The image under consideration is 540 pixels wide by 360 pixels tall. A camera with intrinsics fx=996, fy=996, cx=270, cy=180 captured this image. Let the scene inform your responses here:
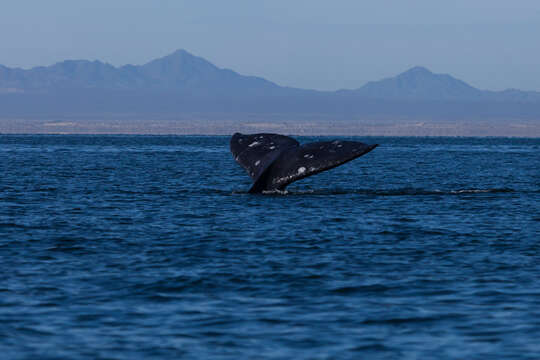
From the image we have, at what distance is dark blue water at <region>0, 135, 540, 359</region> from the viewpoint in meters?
12.6

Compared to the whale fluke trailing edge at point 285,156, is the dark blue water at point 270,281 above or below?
below

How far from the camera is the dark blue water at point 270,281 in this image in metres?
12.6

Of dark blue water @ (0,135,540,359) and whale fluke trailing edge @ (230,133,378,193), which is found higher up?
whale fluke trailing edge @ (230,133,378,193)

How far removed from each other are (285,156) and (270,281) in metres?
8.48

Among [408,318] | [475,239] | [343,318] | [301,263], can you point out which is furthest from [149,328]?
[475,239]

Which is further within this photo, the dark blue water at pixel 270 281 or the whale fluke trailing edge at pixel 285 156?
the whale fluke trailing edge at pixel 285 156

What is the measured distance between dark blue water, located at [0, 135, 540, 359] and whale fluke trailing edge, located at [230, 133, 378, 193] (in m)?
1.19

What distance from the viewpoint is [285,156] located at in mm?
24859

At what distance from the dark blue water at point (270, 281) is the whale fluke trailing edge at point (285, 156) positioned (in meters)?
1.19

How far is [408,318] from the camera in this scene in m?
13.9

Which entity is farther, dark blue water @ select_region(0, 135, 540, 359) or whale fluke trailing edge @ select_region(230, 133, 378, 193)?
whale fluke trailing edge @ select_region(230, 133, 378, 193)

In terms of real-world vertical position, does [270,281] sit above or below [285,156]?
below

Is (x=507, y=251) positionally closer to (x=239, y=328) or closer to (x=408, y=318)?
(x=408, y=318)

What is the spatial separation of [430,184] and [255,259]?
29.3 m
